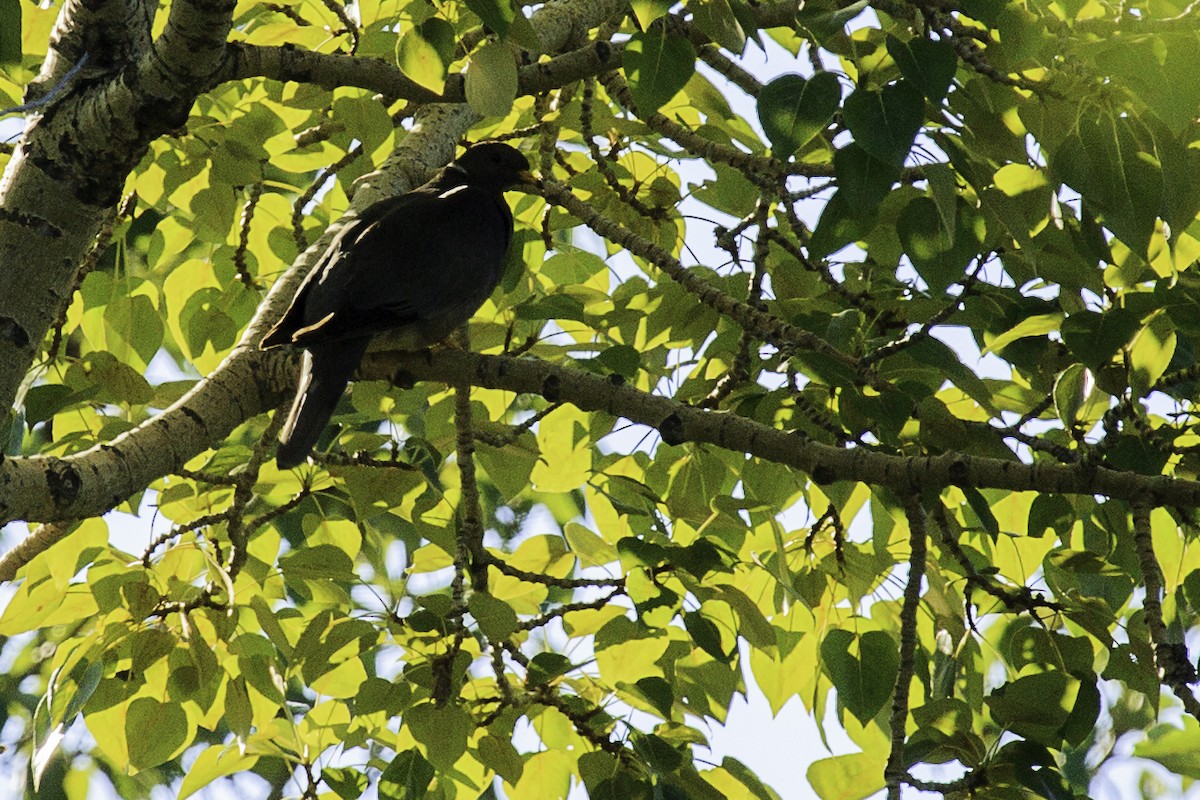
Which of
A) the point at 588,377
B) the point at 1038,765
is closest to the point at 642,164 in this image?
the point at 588,377

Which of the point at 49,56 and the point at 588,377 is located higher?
the point at 49,56

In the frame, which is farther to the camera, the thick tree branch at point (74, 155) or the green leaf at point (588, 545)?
the green leaf at point (588, 545)

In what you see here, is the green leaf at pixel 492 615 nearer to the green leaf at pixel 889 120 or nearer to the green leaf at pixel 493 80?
the green leaf at pixel 493 80

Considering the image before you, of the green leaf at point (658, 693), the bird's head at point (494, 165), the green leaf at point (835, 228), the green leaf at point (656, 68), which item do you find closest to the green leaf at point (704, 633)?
the green leaf at point (658, 693)

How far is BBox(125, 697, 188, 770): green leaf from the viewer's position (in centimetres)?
244

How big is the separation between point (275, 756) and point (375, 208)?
136 cm

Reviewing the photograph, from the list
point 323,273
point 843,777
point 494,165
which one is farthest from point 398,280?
point 843,777

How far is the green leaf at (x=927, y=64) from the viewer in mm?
1676

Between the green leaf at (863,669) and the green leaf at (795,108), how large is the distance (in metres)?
0.97

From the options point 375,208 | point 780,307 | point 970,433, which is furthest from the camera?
point 375,208

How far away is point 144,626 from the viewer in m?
2.46

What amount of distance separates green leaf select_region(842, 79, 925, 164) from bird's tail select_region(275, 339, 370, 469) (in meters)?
1.25

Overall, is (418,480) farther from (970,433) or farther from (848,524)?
(970,433)

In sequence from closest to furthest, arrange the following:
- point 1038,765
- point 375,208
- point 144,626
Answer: point 1038,765 → point 144,626 → point 375,208
